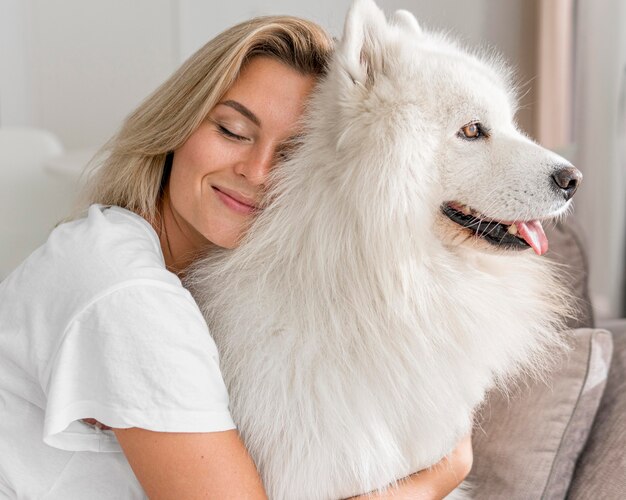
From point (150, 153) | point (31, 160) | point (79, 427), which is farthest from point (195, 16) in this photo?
point (79, 427)

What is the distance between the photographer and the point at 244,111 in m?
1.22

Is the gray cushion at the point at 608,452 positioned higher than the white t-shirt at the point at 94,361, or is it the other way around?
the white t-shirt at the point at 94,361

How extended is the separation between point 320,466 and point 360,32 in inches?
27.1

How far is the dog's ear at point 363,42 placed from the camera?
1.13m

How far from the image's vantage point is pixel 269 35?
4.06 feet

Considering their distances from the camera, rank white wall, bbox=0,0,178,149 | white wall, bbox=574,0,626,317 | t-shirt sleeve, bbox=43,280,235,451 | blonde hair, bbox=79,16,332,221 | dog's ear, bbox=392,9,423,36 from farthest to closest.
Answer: white wall, bbox=574,0,626,317, white wall, bbox=0,0,178,149, dog's ear, bbox=392,9,423,36, blonde hair, bbox=79,16,332,221, t-shirt sleeve, bbox=43,280,235,451

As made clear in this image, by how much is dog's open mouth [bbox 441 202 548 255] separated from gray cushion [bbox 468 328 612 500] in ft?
1.23

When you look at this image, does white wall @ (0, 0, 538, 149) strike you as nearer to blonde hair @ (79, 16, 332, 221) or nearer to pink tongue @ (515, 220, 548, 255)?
blonde hair @ (79, 16, 332, 221)

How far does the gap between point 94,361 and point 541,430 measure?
0.94 m

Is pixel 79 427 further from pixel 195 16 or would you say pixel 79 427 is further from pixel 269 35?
pixel 195 16

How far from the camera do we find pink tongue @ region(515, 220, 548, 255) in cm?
118

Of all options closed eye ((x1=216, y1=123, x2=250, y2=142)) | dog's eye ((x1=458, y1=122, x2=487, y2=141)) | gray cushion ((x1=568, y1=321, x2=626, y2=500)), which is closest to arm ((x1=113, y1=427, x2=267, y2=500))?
closed eye ((x1=216, y1=123, x2=250, y2=142))

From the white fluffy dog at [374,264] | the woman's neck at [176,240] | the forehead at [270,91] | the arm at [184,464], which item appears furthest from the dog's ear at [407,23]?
the arm at [184,464]

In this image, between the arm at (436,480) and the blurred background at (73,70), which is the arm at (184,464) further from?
the blurred background at (73,70)
